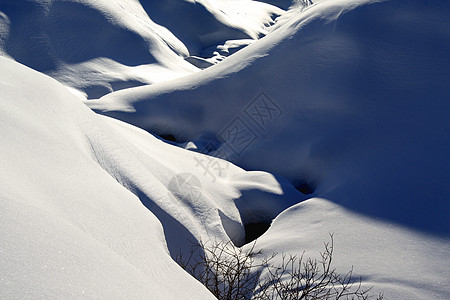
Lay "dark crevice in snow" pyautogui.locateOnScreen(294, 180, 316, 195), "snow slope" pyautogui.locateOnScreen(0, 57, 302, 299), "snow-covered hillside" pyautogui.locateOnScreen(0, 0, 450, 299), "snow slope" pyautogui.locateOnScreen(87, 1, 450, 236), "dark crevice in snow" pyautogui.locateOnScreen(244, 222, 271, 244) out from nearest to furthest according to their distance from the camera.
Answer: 1. "snow slope" pyautogui.locateOnScreen(0, 57, 302, 299)
2. "snow-covered hillside" pyautogui.locateOnScreen(0, 0, 450, 299)
3. "snow slope" pyautogui.locateOnScreen(87, 1, 450, 236)
4. "dark crevice in snow" pyautogui.locateOnScreen(244, 222, 271, 244)
5. "dark crevice in snow" pyautogui.locateOnScreen(294, 180, 316, 195)

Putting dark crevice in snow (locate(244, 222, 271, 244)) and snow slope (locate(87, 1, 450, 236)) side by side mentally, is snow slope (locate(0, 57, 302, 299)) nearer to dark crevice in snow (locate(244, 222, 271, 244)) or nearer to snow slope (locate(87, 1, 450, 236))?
dark crevice in snow (locate(244, 222, 271, 244))

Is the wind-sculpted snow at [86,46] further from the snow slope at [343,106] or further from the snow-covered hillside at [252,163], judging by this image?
the snow slope at [343,106]

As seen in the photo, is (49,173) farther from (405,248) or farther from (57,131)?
(405,248)

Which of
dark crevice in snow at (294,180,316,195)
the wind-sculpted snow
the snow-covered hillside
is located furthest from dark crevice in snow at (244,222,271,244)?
the wind-sculpted snow

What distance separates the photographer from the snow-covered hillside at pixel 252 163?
148cm

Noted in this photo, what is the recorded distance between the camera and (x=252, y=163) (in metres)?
4.45

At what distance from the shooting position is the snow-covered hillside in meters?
1.48

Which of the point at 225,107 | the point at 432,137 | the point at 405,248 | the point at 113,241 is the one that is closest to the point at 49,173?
the point at 113,241

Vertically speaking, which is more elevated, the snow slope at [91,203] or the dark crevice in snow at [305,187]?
the snow slope at [91,203]

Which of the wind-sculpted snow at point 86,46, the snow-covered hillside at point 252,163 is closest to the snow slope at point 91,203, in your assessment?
the snow-covered hillside at point 252,163

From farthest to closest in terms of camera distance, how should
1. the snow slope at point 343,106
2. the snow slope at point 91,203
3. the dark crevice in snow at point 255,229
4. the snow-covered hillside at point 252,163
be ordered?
1. the dark crevice in snow at point 255,229
2. the snow slope at point 343,106
3. the snow-covered hillside at point 252,163
4. the snow slope at point 91,203

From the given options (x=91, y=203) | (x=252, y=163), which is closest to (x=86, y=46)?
(x=252, y=163)

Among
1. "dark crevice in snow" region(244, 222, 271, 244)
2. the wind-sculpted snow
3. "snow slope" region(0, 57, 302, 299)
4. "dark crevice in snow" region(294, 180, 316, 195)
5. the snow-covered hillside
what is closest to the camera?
"snow slope" region(0, 57, 302, 299)

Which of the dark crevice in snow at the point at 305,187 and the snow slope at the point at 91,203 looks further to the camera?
the dark crevice in snow at the point at 305,187
